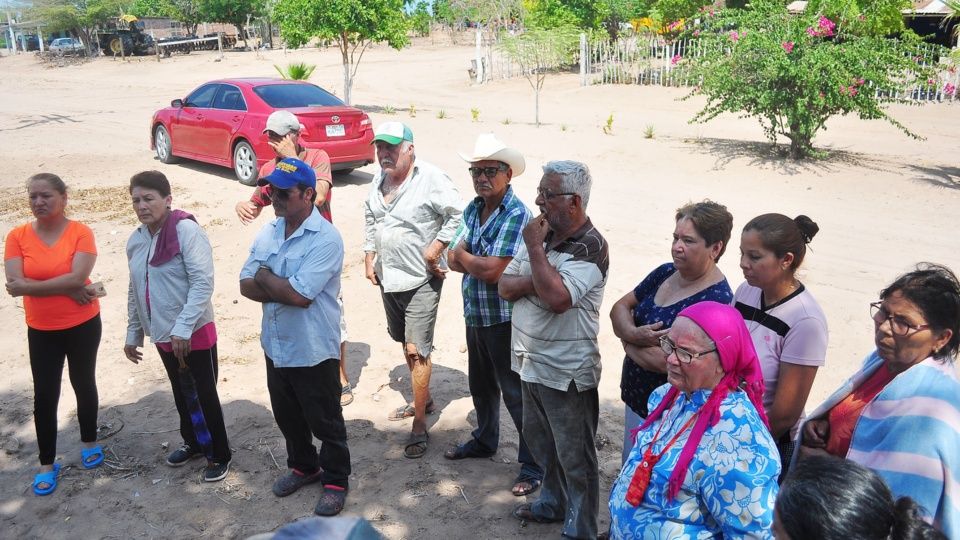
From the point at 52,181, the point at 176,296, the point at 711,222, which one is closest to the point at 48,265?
the point at 52,181

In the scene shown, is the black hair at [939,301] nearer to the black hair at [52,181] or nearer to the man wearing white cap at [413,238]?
the man wearing white cap at [413,238]

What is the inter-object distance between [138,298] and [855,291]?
20.0 feet

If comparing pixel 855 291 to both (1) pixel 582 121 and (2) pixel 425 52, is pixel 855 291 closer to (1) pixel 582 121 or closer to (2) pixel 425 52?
(1) pixel 582 121

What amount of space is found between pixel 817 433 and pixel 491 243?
1.95 metres

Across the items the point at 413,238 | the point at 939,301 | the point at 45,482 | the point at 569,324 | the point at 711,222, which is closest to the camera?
the point at 939,301

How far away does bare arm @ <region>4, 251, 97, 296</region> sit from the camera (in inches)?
166

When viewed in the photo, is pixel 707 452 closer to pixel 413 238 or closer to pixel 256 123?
pixel 413 238

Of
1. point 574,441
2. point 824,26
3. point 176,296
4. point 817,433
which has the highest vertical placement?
point 824,26

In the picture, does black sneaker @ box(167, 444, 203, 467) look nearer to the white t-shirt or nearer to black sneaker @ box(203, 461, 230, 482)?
black sneaker @ box(203, 461, 230, 482)

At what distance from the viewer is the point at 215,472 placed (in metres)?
4.46

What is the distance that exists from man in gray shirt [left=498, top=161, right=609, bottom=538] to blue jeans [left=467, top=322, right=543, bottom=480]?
472 millimetres

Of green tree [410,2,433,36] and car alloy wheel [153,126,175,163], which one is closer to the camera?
car alloy wheel [153,126,175,163]

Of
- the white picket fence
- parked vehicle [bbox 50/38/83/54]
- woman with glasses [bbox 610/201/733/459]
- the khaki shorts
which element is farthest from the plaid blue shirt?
parked vehicle [bbox 50/38/83/54]

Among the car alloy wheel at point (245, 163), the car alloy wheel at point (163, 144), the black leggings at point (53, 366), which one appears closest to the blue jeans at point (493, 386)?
the black leggings at point (53, 366)
